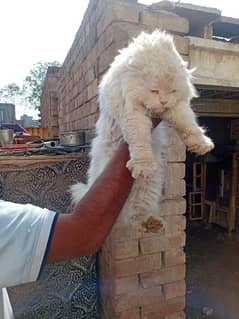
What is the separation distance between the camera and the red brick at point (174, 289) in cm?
153

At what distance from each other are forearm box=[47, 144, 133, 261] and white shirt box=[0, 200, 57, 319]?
1.0 inches

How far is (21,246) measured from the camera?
647 mm

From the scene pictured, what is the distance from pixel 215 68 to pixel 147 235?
1.15 metres

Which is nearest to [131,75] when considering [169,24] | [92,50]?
[169,24]

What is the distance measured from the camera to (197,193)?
20.7ft

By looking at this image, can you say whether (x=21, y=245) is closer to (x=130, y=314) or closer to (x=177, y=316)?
(x=130, y=314)

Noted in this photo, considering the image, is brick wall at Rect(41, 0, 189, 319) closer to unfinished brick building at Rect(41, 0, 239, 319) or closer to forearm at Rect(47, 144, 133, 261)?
unfinished brick building at Rect(41, 0, 239, 319)

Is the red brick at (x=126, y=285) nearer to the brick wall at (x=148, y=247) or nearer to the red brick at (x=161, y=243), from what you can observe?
the brick wall at (x=148, y=247)

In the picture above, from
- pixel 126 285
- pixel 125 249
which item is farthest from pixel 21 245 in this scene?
pixel 126 285

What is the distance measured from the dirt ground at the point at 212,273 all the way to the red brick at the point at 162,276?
194cm

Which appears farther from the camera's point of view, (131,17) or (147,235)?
(147,235)

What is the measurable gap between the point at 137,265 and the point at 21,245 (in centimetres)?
95

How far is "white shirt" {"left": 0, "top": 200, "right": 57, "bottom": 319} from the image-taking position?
25.2 inches

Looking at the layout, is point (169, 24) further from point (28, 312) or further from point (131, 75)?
point (28, 312)
